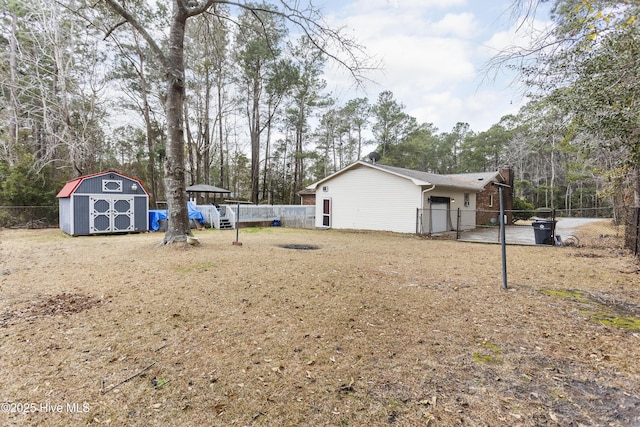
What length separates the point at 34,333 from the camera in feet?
9.61

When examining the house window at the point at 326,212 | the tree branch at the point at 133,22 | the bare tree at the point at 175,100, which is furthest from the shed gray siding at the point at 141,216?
the house window at the point at 326,212

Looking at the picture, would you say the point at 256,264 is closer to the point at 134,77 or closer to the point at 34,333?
the point at 34,333

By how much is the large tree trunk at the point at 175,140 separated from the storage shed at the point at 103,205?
6.35m

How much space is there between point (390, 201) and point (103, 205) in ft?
41.5

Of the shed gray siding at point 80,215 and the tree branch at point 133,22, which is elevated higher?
the tree branch at point 133,22

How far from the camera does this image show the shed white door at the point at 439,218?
1373 cm

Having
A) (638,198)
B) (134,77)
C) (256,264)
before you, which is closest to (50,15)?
(134,77)

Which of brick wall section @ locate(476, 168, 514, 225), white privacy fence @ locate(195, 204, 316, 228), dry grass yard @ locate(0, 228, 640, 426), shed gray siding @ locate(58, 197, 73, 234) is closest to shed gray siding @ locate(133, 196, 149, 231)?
shed gray siding @ locate(58, 197, 73, 234)

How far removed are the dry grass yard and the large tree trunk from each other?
263 cm

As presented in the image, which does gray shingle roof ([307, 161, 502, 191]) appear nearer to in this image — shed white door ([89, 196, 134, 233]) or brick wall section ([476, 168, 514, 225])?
brick wall section ([476, 168, 514, 225])

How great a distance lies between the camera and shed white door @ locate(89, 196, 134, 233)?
38.8 feet

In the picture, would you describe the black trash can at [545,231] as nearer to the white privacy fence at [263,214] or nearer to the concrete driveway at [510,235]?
the concrete driveway at [510,235]

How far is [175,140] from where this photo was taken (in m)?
7.89

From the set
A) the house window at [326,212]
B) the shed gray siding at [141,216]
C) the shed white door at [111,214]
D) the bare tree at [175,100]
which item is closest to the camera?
the bare tree at [175,100]
